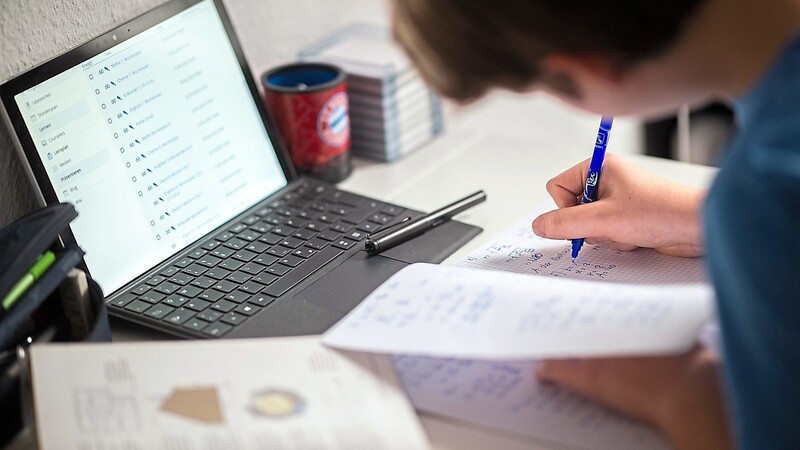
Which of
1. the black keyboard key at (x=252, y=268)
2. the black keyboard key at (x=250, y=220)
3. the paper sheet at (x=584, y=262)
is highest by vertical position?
the black keyboard key at (x=250, y=220)

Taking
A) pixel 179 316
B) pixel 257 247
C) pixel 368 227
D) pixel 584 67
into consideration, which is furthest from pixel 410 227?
pixel 584 67

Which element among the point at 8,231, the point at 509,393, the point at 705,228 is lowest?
the point at 509,393

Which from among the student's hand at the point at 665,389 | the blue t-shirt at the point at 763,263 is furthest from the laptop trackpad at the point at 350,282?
the blue t-shirt at the point at 763,263

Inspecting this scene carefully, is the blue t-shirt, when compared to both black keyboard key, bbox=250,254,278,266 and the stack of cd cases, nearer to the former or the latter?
black keyboard key, bbox=250,254,278,266

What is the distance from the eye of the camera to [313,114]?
1166 millimetres

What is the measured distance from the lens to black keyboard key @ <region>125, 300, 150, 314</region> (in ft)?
3.01

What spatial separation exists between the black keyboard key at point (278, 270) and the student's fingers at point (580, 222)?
0.83ft

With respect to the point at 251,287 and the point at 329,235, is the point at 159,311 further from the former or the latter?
the point at 329,235

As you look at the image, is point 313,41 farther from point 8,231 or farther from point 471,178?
point 8,231

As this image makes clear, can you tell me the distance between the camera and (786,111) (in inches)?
25.2

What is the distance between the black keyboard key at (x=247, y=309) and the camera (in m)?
0.91

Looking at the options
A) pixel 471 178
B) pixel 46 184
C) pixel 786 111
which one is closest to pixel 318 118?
pixel 471 178

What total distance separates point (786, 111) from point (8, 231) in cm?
58

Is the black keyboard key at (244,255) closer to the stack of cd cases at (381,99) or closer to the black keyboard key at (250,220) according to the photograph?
the black keyboard key at (250,220)
